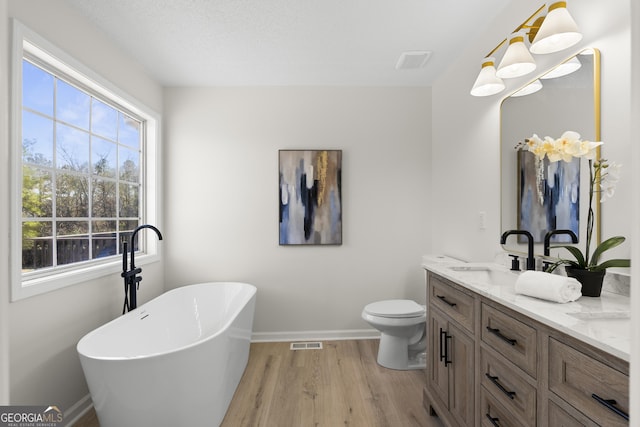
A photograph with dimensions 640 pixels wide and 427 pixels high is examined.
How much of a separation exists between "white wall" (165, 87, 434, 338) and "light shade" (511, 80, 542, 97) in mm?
1507

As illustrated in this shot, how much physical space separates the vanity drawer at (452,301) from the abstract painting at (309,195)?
1.44 m

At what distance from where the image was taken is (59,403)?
197cm

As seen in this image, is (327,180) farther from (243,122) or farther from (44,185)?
(44,185)

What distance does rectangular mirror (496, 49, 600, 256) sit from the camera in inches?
57.7

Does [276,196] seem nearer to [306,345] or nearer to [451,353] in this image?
[306,345]

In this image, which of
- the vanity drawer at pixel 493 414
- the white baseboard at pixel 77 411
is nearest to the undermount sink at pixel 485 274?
the vanity drawer at pixel 493 414

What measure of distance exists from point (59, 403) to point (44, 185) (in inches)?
50.7

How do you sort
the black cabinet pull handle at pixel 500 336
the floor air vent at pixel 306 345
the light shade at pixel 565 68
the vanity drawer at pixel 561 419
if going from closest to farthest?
1. the vanity drawer at pixel 561 419
2. the black cabinet pull handle at pixel 500 336
3. the light shade at pixel 565 68
4. the floor air vent at pixel 306 345

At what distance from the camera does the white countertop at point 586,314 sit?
86 centimetres

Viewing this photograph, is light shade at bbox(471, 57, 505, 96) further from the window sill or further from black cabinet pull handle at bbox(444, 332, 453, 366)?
the window sill

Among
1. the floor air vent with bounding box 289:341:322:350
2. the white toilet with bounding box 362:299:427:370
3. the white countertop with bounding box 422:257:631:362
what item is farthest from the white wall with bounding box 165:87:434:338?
the white countertop with bounding box 422:257:631:362

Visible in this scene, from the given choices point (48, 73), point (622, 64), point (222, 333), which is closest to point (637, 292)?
point (622, 64)

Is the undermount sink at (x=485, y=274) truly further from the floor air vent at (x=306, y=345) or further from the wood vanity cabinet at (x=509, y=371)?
the floor air vent at (x=306, y=345)

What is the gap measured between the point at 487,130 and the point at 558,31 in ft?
3.05
